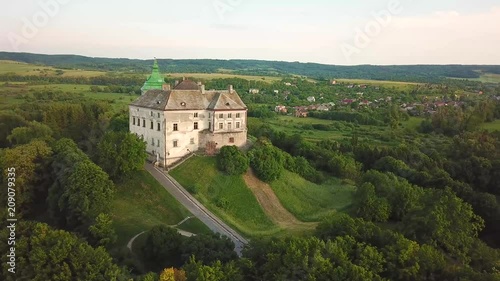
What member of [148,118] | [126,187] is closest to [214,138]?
[148,118]

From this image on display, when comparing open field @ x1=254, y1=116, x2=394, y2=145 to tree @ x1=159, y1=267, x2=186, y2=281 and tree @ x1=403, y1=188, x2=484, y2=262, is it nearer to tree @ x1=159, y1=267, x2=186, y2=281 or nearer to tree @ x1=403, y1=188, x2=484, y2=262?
tree @ x1=403, y1=188, x2=484, y2=262

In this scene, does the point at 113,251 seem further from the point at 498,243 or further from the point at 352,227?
the point at 498,243

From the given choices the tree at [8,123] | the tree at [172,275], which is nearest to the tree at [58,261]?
the tree at [172,275]

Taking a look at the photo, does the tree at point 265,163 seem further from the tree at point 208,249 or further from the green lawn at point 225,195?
the tree at point 208,249

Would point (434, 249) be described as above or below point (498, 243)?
above

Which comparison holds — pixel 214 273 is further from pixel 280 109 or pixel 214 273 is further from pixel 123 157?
pixel 280 109
